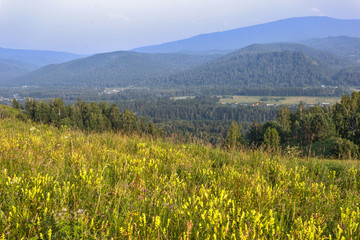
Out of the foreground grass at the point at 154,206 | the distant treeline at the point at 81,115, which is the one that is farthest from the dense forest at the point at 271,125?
the foreground grass at the point at 154,206

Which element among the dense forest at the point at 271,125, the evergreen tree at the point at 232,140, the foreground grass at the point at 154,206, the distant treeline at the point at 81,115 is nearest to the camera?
the foreground grass at the point at 154,206

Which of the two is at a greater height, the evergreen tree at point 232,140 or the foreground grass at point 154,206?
the foreground grass at point 154,206

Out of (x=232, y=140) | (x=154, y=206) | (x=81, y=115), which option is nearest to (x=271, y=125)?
(x=232, y=140)

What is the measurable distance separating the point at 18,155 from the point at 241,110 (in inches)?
7214

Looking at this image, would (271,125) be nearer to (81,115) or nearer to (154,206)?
(81,115)

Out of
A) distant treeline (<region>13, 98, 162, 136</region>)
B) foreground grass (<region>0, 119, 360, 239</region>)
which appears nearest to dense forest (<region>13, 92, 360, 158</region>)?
distant treeline (<region>13, 98, 162, 136</region>)

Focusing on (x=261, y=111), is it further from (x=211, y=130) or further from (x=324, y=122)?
(x=324, y=122)

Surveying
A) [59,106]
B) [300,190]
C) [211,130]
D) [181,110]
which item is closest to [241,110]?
[181,110]

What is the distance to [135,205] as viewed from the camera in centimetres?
321

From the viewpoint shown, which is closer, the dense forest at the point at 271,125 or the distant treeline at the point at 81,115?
the dense forest at the point at 271,125

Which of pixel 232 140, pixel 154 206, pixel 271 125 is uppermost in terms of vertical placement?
pixel 154 206

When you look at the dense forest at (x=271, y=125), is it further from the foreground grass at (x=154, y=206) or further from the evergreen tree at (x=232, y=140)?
the foreground grass at (x=154, y=206)

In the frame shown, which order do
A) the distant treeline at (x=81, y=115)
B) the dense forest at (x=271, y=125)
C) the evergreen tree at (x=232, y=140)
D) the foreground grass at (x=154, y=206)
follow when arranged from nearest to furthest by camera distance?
the foreground grass at (x=154, y=206) < the evergreen tree at (x=232, y=140) < the dense forest at (x=271, y=125) < the distant treeline at (x=81, y=115)

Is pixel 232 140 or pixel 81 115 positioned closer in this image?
pixel 232 140
